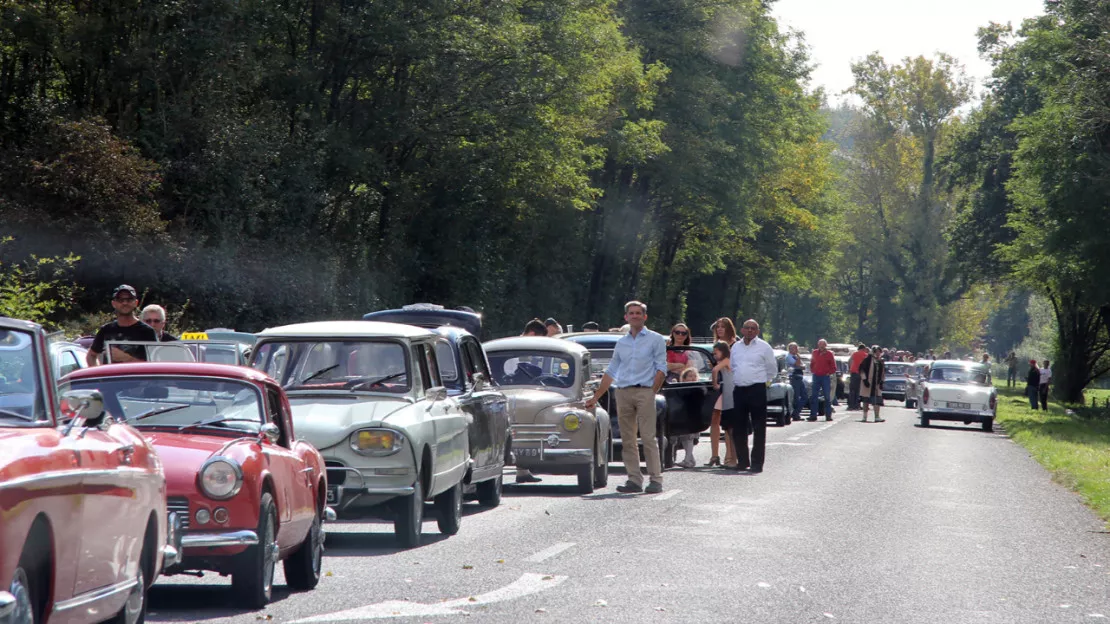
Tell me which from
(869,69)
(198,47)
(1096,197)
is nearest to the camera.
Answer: (198,47)

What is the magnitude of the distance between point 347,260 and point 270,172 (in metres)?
5.55

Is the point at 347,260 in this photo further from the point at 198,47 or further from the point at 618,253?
the point at 618,253

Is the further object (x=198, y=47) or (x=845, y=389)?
(x=845, y=389)

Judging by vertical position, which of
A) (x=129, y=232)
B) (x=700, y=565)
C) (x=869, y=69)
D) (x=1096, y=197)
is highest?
(x=869, y=69)

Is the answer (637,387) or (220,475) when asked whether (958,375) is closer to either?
(637,387)

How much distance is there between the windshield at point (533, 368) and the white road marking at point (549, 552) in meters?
5.65

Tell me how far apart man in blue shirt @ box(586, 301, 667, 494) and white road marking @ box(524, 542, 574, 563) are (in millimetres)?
5112

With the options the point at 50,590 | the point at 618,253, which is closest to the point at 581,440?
the point at 50,590

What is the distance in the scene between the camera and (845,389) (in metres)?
64.6

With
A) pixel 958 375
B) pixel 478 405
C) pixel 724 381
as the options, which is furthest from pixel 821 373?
pixel 478 405

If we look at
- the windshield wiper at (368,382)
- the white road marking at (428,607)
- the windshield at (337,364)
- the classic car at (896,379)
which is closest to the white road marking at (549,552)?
the white road marking at (428,607)

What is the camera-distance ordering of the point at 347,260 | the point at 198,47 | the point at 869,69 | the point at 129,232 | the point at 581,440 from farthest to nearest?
1. the point at 869,69
2. the point at 347,260
3. the point at 198,47
4. the point at 129,232
5. the point at 581,440

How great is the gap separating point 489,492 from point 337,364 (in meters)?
3.51

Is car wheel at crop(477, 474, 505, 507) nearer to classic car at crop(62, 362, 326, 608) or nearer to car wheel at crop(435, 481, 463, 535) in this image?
car wheel at crop(435, 481, 463, 535)
